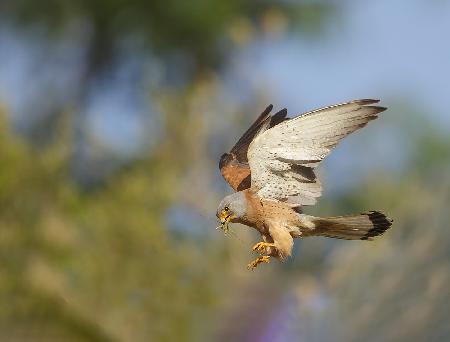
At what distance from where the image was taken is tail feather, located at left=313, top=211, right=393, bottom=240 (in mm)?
2076

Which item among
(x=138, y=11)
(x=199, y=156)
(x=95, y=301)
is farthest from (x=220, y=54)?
(x=95, y=301)

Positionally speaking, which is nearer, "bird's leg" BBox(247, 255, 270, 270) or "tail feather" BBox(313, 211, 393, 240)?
"bird's leg" BBox(247, 255, 270, 270)

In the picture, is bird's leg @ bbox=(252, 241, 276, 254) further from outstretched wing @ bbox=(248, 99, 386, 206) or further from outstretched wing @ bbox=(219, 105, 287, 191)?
outstretched wing @ bbox=(219, 105, 287, 191)

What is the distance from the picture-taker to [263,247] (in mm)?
2020

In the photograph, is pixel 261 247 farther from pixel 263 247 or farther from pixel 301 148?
pixel 301 148

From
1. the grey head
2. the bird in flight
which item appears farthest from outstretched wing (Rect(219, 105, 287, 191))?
the grey head

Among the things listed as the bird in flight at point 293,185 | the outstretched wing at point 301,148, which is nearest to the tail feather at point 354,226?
the bird in flight at point 293,185

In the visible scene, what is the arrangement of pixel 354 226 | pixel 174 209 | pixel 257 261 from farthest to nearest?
pixel 174 209 → pixel 354 226 → pixel 257 261

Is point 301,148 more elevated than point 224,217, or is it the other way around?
point 301,148

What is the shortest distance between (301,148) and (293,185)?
78 millimetres

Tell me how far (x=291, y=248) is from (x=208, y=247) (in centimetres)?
899

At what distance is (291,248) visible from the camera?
1987 mm

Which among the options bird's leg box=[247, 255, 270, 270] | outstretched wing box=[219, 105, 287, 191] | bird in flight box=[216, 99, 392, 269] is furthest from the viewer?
outstretched wing box=[219, 105, 287, 191]

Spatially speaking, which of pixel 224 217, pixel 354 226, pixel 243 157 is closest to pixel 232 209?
pixel 224 217
